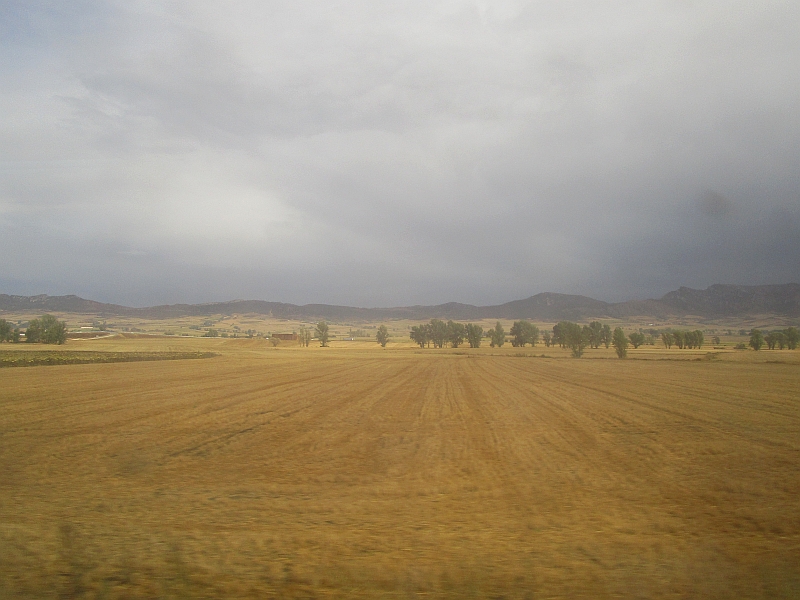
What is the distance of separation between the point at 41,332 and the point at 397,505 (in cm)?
10658

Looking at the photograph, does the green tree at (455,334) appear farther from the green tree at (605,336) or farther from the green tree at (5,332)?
the green tree at (5,332)

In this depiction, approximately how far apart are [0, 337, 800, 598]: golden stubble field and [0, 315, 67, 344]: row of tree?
8702cm

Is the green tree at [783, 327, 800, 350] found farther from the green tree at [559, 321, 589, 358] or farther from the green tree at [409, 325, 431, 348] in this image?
the green tree at [409, 325, 431, 348]

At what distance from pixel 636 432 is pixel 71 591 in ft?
49.0

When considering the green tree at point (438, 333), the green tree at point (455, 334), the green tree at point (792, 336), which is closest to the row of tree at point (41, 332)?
the green tree at point (438, 333)

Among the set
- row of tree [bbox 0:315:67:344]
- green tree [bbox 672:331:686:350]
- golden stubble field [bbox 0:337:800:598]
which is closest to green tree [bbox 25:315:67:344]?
row of tree [bbox 0:315:67:344]

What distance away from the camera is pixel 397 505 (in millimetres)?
8945

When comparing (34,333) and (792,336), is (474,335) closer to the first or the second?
(792,336)

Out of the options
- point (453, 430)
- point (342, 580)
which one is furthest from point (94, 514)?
point (453, 430)

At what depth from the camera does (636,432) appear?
16.2 metres

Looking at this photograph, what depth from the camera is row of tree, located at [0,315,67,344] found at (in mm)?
93438

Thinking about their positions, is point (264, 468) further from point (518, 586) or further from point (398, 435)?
point (518, 586)

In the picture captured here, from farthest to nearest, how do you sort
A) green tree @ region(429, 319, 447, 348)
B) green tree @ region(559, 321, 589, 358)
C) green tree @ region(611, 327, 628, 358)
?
green tree @ region(429, 319, 447, 348) → green tree @ region(559, 321, 589, 358) → green tree @ region(611, 327, 628, 358)

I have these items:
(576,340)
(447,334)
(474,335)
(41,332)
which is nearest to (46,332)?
(41,332)
